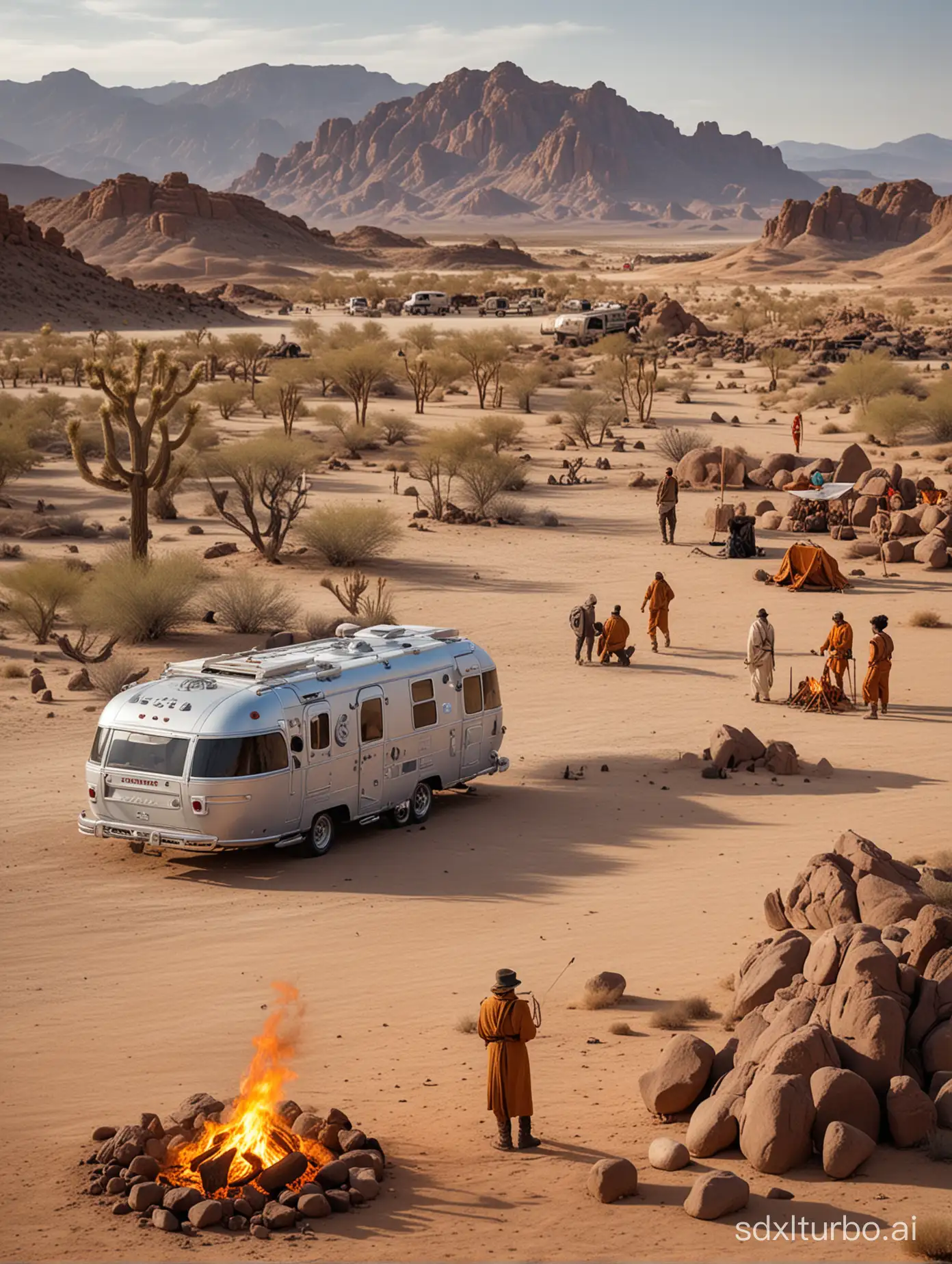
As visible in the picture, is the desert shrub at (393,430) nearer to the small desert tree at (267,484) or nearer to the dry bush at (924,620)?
the small desert tree at (267,484)

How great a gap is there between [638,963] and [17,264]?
257 ft

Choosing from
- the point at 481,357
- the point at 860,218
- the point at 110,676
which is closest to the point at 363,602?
the point at 110,676

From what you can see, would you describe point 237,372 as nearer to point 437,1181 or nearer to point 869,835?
point 869,835

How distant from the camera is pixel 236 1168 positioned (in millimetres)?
8203

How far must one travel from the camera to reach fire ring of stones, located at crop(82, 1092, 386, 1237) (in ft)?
25.9

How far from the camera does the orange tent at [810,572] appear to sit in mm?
27297

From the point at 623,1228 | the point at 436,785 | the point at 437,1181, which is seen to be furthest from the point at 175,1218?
the point at 436,785

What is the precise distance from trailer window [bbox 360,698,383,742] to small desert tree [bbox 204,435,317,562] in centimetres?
1439

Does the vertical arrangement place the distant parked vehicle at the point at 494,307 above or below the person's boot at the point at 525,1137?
above

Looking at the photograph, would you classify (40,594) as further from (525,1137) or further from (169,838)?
(525,1137)

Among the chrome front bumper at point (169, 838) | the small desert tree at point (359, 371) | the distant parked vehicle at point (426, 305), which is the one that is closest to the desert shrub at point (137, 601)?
the chrome front bumper at point (169, 838)

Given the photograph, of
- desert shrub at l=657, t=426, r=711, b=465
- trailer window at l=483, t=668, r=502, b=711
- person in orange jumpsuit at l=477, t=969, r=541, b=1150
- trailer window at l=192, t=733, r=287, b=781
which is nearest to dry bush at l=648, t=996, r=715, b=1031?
person in orange jumpsuit at l=477, t=969, r=541, b=1150

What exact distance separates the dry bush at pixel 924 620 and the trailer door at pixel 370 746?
12.3 metres

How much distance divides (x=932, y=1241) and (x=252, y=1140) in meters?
3.35
